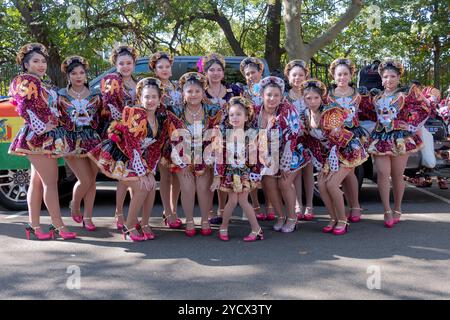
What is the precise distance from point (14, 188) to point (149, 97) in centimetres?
274

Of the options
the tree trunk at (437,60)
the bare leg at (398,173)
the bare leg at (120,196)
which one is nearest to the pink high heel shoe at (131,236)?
the bare leg at (120,196)

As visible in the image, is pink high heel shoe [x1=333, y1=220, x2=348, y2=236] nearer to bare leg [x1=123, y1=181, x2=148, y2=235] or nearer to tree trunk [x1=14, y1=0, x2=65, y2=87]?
bare leg [x1=123, y1=181, x2=148, y2=235]

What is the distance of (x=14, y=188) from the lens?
6.27m

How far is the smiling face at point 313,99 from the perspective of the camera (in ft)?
16.1

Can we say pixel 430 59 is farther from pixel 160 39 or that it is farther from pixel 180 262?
pixel 180 262

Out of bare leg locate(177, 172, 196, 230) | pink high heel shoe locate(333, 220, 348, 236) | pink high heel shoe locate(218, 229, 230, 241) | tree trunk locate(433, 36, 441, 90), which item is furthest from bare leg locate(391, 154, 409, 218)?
tree trunk locate(433, 36, 441, 90)

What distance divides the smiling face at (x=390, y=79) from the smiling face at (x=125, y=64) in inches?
103

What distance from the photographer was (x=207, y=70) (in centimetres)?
512

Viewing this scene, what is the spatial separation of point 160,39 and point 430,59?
8.36 m

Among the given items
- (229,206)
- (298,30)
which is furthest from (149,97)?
(298,30)

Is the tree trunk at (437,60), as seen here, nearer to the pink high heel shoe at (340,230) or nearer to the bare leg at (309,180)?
the bare leg at (309,180)

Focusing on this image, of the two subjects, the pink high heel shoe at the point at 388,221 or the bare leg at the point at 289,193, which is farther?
the pink high heel shoe at the point at 388,221
